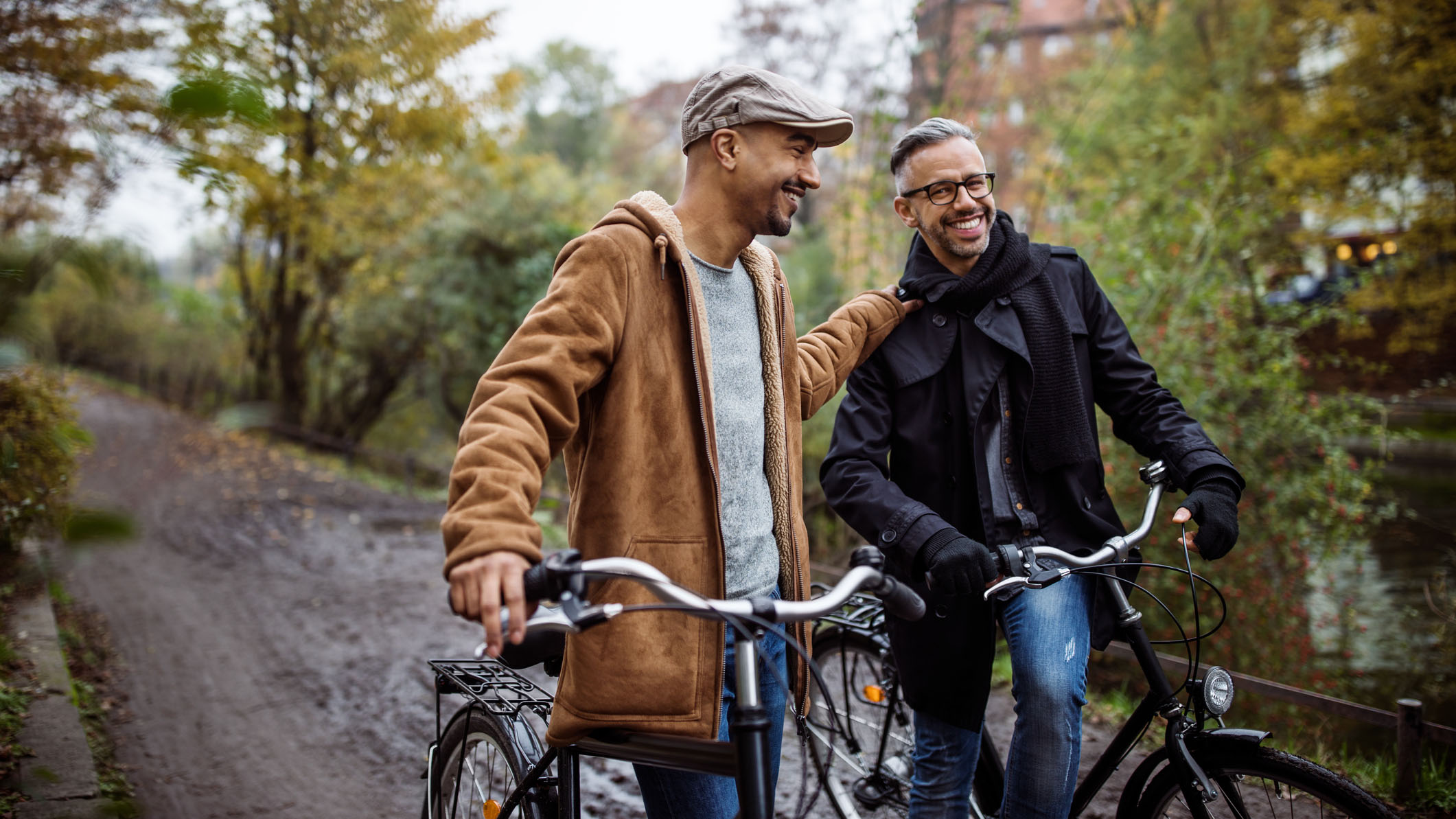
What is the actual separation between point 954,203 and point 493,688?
1.76 m

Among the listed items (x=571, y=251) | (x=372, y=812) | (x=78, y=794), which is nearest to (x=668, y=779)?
(x=571, y=251)

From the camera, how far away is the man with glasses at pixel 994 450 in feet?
7.48

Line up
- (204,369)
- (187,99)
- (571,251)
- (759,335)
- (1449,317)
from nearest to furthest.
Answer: (187,99)
(571,251)
(759,335)
(1449,317)
(204,369)

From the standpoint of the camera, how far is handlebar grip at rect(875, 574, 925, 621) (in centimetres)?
175

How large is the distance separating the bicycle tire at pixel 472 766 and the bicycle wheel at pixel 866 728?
1025mm

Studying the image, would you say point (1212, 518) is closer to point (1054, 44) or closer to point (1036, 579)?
point (1036, 579)

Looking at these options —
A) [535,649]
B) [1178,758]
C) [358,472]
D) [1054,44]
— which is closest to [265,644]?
[535,649]

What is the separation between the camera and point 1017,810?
2.30m

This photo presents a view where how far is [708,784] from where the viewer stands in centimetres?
201

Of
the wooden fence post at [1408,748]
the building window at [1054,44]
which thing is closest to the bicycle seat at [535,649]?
the wooden fence post at [1408,748]

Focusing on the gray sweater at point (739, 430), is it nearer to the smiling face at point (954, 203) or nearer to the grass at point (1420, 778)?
the smiling face at point (954, 203)

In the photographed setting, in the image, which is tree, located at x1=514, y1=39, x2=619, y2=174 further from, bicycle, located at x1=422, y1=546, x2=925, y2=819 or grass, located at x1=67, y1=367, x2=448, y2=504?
bicycle, located at x1=422, y1=546, x2=925, y2=819

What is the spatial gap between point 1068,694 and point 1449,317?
14.6 metres

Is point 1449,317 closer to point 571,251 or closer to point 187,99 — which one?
point 571,251
